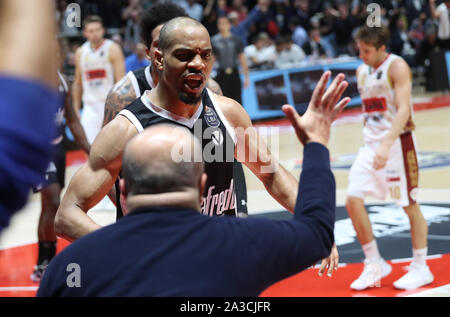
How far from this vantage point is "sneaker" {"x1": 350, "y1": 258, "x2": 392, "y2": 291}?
5.07 m

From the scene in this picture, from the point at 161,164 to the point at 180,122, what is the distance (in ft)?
5.21

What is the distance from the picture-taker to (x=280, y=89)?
52.1 ft

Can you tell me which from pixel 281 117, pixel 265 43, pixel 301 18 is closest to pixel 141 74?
pixel 281 117

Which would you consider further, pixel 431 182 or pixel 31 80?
pixel 431 182

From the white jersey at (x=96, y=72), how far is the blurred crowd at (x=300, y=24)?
6.91m

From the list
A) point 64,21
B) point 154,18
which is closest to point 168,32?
point 154,18

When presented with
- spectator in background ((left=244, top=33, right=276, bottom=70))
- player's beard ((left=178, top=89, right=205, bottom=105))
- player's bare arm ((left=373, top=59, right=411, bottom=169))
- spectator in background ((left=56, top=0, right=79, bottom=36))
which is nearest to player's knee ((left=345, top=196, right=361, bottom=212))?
player's bare arm ((left=373, top=59, right=411, bottom=169))

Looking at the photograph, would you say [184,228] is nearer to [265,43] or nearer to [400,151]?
[400,151]

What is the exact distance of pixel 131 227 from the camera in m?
1.86

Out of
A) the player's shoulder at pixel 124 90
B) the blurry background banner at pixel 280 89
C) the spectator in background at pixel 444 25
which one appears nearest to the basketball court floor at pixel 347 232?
the player's shoulder at pixel 124 90

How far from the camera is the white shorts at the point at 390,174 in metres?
5.40

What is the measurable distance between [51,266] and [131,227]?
0.27m

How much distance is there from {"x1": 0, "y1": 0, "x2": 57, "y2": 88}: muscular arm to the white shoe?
14.6 ft

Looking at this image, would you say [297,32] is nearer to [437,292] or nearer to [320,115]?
[437,292]
